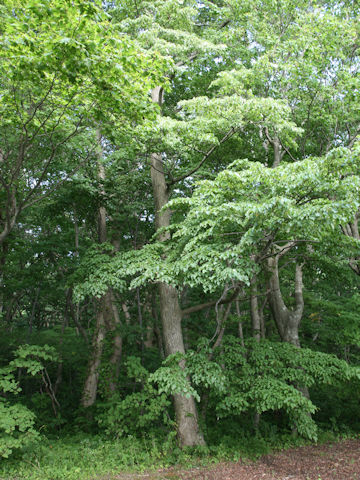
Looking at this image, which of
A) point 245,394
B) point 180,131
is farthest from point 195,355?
point 180,131

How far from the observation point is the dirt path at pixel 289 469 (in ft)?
18.1

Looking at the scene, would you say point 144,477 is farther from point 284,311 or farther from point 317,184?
point 317,184

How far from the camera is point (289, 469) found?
6.04 meters

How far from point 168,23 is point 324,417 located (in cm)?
1085

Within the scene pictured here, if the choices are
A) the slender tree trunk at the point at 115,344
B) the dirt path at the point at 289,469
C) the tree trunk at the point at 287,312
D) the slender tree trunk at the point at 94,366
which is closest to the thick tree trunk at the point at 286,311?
the tree trunk at the point at 287,312

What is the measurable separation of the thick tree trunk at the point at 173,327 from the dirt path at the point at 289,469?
73 cm

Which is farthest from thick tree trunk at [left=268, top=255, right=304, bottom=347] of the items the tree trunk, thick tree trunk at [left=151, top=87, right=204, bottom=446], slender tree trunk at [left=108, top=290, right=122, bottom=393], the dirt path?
slender tree trunk at [left=108, top=290, right=122, bottom=393]

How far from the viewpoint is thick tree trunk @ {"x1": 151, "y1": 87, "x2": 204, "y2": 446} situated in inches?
255

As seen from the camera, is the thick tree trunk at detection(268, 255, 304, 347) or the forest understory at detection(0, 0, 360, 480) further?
the thick tree trunk at detection(268, 255, 304, 347)

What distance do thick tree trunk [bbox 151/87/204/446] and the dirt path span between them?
2.39 feet

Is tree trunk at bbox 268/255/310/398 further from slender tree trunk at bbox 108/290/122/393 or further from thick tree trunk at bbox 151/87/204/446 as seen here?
slender tree trunk at bbox 108/290/122/393

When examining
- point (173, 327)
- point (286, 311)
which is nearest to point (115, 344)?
point (173, 327)

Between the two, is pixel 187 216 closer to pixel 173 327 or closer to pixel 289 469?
pixel 173 327

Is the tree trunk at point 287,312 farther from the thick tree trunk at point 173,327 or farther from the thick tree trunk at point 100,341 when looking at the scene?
the thick tree trunk at point 100,341
